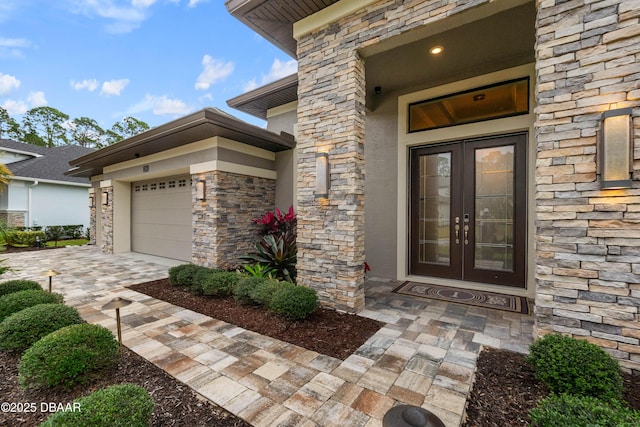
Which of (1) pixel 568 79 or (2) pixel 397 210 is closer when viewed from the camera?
(1) pixel 568 79

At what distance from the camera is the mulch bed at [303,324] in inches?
110

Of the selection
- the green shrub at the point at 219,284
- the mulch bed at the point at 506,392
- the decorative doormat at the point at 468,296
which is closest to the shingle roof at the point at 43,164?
the green shrub at the point at 219,284

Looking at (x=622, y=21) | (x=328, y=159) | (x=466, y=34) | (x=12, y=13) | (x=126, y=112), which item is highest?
(x=126, y=112)

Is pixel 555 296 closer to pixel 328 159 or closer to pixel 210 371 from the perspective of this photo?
pixel 328 159

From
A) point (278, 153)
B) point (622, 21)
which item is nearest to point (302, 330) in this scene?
point (622, 21)

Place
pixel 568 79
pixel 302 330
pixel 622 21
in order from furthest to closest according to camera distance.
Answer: pixel 302 330 → pixel 568 79 → pixel 622 21

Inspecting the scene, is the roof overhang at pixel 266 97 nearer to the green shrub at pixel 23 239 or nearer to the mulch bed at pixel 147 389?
the mulch bed at pixel 147 389

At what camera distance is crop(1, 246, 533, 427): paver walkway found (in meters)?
1.88

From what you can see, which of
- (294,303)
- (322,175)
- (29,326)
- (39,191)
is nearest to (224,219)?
(322,175)

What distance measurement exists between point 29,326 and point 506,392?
13.6 ft

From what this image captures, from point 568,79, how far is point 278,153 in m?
5.72

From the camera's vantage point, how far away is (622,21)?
224cm

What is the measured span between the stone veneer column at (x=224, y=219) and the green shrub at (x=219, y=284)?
1527 mm

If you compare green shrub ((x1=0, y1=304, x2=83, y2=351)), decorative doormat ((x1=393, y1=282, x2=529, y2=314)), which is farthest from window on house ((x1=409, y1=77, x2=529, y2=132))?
green shrub ((x1=0, y1=304, x2=83, y2=351))
